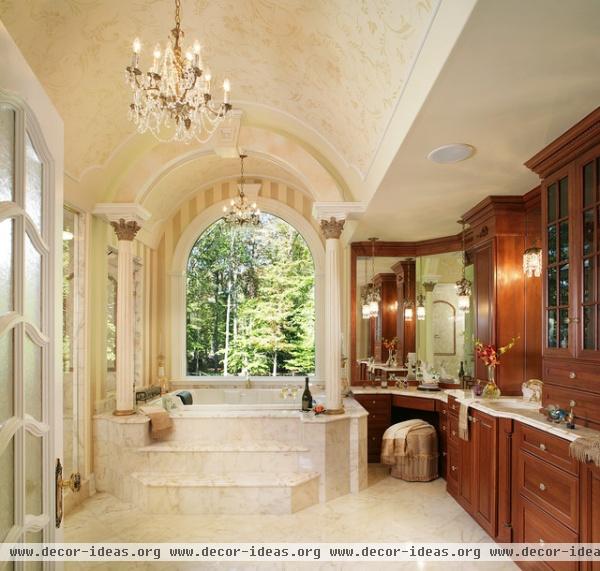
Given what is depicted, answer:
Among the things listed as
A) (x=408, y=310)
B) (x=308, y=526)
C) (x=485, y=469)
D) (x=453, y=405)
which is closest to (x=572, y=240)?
(x=485, y=469)

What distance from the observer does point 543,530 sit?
2.68 metres

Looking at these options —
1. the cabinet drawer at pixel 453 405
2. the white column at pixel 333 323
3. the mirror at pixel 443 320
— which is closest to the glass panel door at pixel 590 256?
the cabinet drawer at pixel 453 405

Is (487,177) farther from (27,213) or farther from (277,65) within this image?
(27,213)

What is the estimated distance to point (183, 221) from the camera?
662 centimetres

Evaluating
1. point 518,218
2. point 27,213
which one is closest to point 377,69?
point 518,218

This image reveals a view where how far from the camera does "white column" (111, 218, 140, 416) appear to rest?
4520mm

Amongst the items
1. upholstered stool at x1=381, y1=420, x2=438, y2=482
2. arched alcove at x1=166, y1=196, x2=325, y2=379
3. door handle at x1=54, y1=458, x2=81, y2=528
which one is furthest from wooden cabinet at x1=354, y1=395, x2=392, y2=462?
door handle at x1=54, y1=458, x2=81, y2=528

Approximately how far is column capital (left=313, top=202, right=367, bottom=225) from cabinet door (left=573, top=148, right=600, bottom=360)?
2.11 meters

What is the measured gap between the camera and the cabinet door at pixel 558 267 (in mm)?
2672

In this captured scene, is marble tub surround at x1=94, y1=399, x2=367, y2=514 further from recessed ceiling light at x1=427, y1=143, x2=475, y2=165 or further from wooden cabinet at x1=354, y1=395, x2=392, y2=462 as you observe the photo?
recessed ceiling light at x1=427, y1=143, x2=475, y2=165

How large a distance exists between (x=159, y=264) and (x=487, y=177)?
4723mm

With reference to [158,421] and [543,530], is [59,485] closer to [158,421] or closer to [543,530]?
[543,530]

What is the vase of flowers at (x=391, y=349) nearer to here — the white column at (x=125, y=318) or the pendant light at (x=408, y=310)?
the pendant light at (x=408, y=310)

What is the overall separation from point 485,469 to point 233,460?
2.19m
